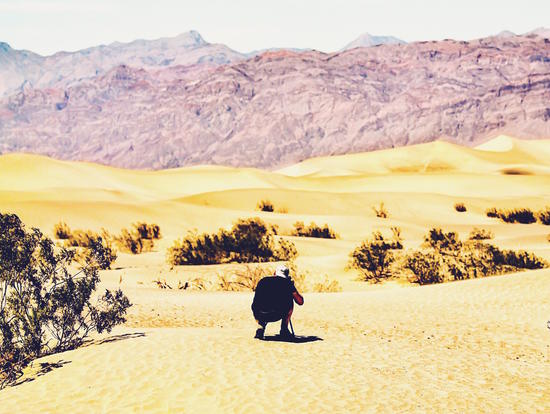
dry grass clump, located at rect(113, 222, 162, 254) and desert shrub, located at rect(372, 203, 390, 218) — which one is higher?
dry grass clump, located at rect(113, 222, 162, 254)

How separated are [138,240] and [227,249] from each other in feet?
18.6

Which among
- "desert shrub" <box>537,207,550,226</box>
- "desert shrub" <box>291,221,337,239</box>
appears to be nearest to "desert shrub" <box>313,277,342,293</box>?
"desert shrub" <box>291,221,337,239</box>

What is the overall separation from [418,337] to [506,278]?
6017mm

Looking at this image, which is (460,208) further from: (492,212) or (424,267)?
(424,267)

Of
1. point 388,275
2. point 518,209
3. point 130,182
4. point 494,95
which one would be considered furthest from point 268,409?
point 494,95

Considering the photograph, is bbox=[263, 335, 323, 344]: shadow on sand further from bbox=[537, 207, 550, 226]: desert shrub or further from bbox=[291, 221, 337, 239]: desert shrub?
bbox=[537, 207, 550, 226]: desert shrub

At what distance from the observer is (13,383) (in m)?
8.82

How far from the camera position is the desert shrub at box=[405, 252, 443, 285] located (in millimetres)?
20000

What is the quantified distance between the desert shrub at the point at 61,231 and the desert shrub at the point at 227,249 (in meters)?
7.45

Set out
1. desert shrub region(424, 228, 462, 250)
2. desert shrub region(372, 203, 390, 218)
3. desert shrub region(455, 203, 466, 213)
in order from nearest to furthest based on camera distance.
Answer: desert shrub region(424, 228, 462, 250) < desert shrub region(372, 203, 390, 218) < desert shrub region(455, 203, 466, 213)

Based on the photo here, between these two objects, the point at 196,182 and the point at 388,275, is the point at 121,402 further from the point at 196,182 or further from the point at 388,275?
the point at 196,182

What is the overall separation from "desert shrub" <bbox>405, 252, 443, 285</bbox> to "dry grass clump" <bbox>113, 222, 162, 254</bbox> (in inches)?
439

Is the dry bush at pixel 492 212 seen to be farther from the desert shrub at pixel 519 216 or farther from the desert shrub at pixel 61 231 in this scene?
the desert shrub at pixel 61 231

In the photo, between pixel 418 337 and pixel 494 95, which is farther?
pixel 494 95
